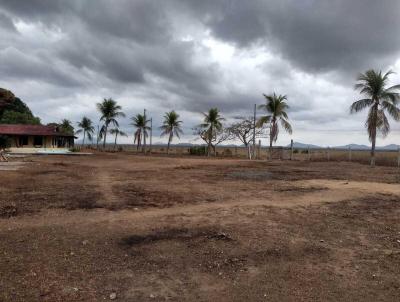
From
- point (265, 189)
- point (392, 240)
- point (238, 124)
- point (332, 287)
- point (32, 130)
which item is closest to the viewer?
point (332, 287)

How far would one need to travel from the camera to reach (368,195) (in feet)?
35.8

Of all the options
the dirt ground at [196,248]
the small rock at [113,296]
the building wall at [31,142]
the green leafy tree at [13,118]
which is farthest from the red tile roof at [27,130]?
the small rock at [113,296]

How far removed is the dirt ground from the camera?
163 inches

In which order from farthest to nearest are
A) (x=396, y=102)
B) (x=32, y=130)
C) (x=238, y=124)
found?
(x=238, y=124), (x=32, y=130), (x=396, y=102)

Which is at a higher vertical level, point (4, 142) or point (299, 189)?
point (4, 142)

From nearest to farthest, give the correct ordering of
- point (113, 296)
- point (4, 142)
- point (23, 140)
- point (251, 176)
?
point (113, 296)
point (251, 176)
point (4, 142)
point (23, 140)

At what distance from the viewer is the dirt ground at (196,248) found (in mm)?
4145

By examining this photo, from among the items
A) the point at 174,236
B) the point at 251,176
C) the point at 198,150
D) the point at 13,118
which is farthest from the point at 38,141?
the point at 174,236

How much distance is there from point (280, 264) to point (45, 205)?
233 inches

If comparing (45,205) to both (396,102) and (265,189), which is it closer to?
(265,189)

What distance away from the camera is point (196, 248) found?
5.54 m

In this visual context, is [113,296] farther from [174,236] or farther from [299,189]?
[299,189]

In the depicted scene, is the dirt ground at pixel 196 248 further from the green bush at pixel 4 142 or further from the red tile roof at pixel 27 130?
the red tile roof at pixel 27 130

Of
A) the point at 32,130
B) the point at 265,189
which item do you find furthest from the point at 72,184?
the point at 32,130
